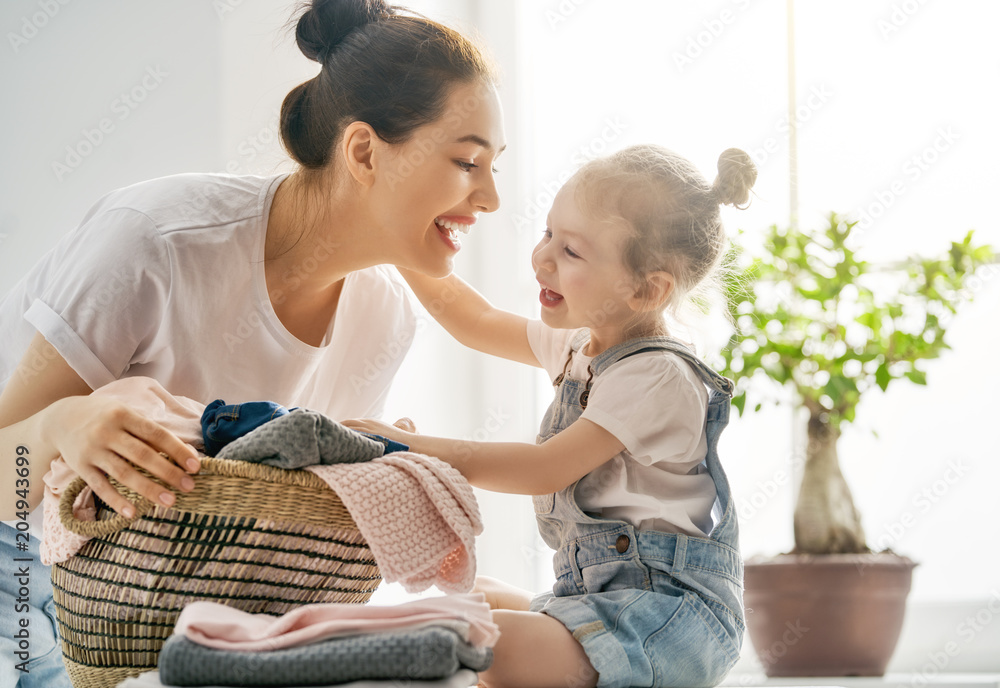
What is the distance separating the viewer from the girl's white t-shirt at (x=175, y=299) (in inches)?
41.4

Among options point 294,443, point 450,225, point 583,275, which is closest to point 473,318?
point 450,225

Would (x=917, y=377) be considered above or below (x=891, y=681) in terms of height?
above

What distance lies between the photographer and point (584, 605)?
39.7 inches

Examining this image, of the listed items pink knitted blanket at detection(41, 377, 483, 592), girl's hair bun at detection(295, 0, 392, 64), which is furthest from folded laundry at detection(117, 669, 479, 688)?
girl's hair bun at detection(295, 0, 392, 64)

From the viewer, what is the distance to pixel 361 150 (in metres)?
1.25

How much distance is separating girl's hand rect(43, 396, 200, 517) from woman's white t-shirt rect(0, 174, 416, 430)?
248 millimetres

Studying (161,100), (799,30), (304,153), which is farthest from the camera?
(799,30)

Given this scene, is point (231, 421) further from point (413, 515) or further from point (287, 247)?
point (287, 247)

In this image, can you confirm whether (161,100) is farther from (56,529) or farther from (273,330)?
(56,529)

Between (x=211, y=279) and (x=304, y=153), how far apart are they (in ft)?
0.93

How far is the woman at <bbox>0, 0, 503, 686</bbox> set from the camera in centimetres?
107

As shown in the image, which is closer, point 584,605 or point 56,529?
point 56,529

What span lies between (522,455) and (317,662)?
1.32 feet

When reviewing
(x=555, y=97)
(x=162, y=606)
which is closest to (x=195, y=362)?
(x=162, y=606)
